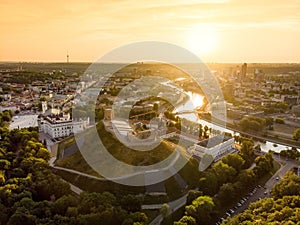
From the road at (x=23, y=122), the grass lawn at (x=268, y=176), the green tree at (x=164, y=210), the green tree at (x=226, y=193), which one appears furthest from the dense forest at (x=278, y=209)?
the road at (x=23, y=122)

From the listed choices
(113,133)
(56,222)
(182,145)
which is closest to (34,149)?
(113,133)

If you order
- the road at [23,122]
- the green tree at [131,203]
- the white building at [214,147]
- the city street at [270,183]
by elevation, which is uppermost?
the white building at [214,147]

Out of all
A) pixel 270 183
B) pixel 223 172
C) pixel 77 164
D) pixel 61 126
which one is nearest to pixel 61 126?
pixel 61 126

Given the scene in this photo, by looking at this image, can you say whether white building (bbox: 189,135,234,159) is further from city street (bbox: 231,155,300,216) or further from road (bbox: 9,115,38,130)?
road (bbox: 9,115,38,130)

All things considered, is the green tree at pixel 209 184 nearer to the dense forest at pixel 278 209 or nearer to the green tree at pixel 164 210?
the dense forest at pixel 278 209

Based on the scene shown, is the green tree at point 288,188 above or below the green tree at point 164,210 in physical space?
above

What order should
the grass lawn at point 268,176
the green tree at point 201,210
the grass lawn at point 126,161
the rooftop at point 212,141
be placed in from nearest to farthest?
1. the green tree at point 201,210
2. the grass lawn at point 126,161
3. the grass lawn at point 268,176
4. the rooftop at point 212,141

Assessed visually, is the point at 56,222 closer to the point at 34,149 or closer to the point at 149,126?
the point at 34,149
